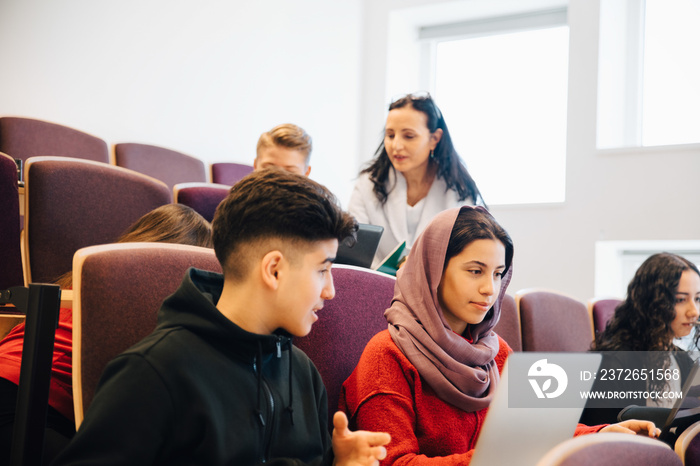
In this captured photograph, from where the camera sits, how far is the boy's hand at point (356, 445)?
1003 millimetres

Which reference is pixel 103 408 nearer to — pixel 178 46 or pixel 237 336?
pixel 237 336

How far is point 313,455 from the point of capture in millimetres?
1159

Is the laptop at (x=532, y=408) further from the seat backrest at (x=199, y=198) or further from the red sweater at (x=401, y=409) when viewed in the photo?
the seat backrest at (x=199, y=198)

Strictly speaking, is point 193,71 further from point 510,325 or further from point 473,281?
point 473,281

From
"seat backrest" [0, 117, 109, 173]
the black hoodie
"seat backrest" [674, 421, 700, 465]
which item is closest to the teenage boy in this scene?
the black hoodie

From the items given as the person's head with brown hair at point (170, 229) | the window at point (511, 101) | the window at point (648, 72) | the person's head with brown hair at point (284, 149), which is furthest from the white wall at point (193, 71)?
the person's head with brown hair at point (170, 229)

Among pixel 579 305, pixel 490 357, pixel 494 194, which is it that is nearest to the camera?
pixel 490 357

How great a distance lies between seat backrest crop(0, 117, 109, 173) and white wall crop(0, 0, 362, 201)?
0.32 meters

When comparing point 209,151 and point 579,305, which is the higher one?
point 209,151

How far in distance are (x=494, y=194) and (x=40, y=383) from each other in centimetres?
444

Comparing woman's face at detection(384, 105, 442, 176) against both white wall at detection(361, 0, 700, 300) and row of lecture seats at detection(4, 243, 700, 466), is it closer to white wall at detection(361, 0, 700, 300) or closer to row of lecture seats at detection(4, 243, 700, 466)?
row of lecture seats at detection(4, 243, 700, 466)

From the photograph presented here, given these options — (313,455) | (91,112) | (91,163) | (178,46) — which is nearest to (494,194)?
(178,46)

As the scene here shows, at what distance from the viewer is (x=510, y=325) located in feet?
7.50

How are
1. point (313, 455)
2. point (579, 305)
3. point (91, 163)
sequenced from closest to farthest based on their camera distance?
point (313, 455)
point (91, 163)
point (579, 305)
